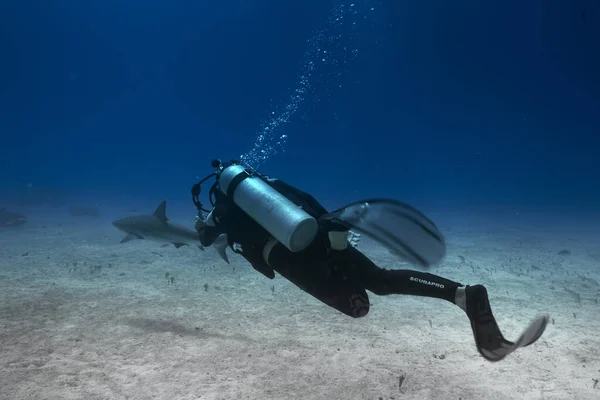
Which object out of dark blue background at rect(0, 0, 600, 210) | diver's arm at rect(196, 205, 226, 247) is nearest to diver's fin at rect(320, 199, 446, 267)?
diver's arm at rect(196, 205, 226, 247)

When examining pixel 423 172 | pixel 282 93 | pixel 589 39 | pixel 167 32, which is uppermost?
pixel 167 32

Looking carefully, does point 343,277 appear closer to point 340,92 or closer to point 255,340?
point 255,340

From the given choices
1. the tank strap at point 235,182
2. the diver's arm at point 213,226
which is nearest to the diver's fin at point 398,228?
the tank strap at point 235,182

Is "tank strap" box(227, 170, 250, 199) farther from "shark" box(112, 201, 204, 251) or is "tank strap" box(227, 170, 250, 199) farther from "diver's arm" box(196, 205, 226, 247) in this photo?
"shark" box(112, 201, 204, 251)

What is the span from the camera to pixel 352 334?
6016 mm

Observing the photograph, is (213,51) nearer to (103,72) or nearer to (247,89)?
(247,89)

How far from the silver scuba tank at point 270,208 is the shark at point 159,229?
13.0 feet

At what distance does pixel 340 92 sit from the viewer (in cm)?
10675

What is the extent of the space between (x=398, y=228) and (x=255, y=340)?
347cm

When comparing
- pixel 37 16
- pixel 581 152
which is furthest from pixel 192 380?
pixel 37 16

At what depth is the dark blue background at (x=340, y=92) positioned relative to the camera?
54594mm

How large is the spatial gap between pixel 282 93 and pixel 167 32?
54925 millimetres

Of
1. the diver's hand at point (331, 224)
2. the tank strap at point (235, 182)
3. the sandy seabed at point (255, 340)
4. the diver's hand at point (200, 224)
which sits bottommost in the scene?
the sandy seabed at point (255, 340)

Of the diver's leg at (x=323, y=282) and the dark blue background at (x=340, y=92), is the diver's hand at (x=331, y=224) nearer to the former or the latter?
the diver's leg at (x=323, y=282)
